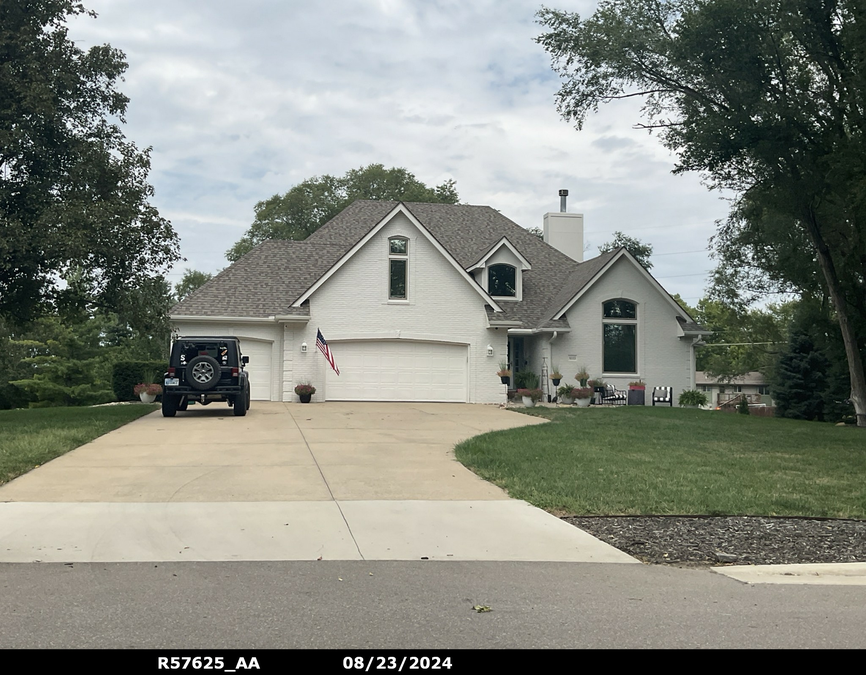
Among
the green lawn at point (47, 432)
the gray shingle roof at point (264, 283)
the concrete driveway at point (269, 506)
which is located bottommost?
the concrete driveway at point (269, 506)

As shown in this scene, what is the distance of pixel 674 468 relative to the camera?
492 inches

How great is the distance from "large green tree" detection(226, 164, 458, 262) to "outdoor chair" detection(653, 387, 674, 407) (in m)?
22.8

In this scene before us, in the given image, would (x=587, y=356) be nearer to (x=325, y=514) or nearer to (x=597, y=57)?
(x=597, y=57)

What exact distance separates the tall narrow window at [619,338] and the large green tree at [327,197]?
68.3 ft

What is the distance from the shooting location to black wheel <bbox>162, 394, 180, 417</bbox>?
2016cm

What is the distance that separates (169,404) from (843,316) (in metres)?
18.4

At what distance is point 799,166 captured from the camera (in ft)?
72.5

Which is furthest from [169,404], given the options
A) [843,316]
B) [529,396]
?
[843,316]

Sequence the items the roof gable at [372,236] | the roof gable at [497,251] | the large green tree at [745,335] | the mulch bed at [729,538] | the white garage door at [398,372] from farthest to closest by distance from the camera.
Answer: the large green tree at [745,335]
the roof gable at [497,251]
the white garage door at [398,372]
the roof gable at [372,236]
the mulch bed at [729,538]

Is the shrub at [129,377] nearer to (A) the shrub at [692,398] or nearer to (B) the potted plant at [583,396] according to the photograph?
(B) the potted plant at [583,396]

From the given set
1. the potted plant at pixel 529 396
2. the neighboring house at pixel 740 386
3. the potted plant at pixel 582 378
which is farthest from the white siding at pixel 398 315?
the neighboring house at pixel 740 386

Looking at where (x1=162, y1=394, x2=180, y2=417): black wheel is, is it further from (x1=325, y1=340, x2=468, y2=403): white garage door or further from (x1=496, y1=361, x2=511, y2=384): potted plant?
(x1=496, y1=361, x2=511, y2=384): potted plant

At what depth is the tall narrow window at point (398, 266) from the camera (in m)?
28.3

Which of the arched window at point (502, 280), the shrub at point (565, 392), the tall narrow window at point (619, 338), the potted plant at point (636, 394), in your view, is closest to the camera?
the shrub at point (565, 392)
